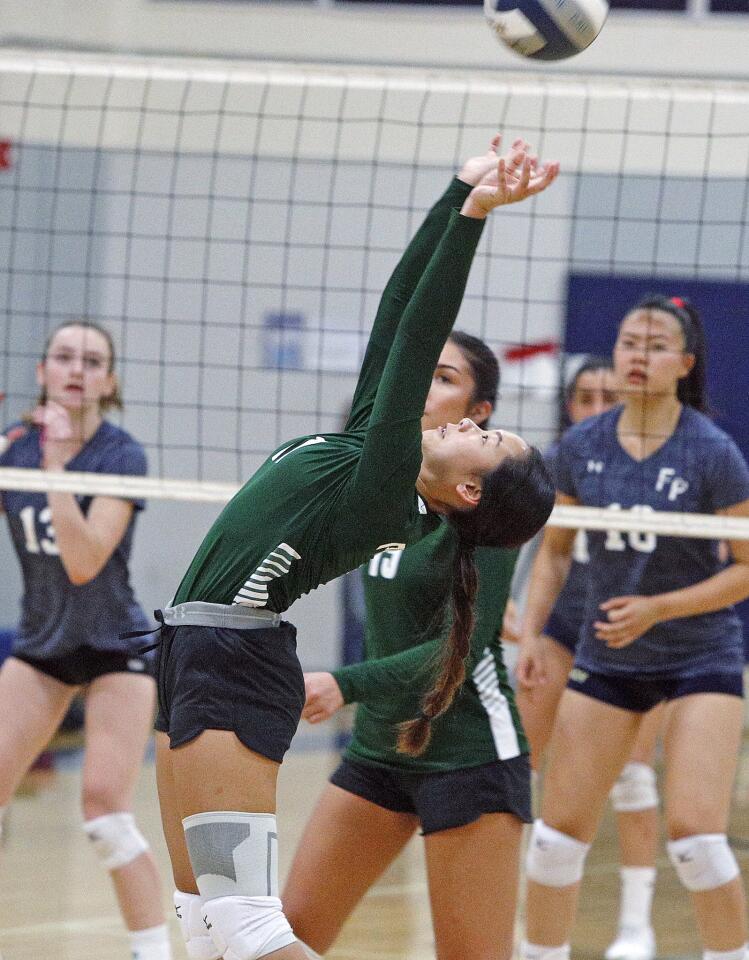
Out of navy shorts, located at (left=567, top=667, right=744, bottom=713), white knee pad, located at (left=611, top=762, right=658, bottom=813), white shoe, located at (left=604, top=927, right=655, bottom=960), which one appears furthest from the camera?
white knee pad, located at (left=611, top=762, right=658, bottom=813)

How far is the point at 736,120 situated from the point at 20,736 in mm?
7035

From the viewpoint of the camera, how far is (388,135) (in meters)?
10.4

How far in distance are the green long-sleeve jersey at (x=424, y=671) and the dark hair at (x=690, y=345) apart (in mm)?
1480


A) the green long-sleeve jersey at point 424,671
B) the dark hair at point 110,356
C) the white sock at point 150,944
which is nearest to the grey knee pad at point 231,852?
the green long-sleeve jersey at point 424,671

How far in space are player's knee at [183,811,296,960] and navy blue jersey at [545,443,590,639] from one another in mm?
2748

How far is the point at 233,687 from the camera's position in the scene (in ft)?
9.10

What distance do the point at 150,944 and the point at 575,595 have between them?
2.01 metres

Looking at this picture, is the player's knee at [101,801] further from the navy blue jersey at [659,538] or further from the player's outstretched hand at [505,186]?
the player's outstretched hand at [505,186]

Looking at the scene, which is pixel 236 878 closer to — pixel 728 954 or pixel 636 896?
pixel 728 954

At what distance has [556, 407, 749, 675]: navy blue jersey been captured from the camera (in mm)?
4457

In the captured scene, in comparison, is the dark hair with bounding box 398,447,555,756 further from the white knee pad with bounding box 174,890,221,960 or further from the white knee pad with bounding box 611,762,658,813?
the white knee pad with bounding box 611,762,658,813

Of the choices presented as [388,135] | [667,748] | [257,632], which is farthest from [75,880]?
[388,135]

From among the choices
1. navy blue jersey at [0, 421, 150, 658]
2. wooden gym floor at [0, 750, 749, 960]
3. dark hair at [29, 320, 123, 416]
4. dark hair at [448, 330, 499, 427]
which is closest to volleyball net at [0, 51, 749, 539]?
wooden gym floor at [0, 750, 749, 960]

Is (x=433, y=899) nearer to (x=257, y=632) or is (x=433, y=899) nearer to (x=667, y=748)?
(x=257, y=632)
